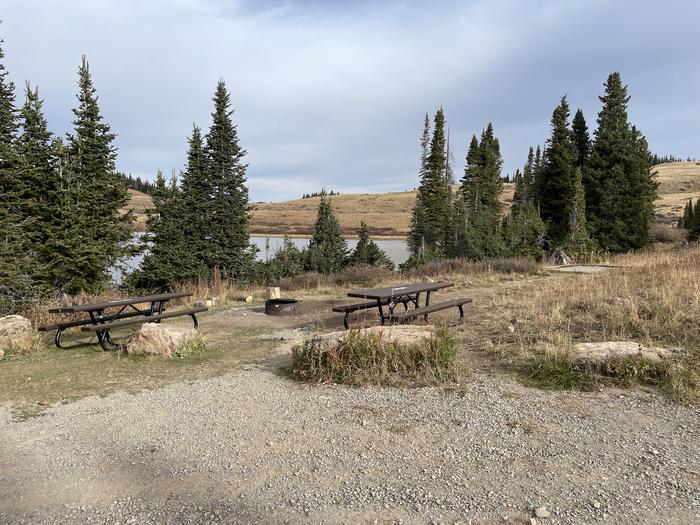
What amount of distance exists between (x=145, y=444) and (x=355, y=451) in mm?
1742

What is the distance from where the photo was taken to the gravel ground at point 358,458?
2.65 metres

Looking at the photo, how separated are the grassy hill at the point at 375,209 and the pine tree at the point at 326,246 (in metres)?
55.6

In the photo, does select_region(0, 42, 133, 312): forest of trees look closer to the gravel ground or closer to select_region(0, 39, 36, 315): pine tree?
select_region(0, 39, 36, 315): pine tree

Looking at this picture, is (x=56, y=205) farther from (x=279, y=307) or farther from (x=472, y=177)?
(x=472, y=177)

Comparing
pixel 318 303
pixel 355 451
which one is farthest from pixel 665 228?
pixel 355 451

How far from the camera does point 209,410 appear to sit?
171 inches

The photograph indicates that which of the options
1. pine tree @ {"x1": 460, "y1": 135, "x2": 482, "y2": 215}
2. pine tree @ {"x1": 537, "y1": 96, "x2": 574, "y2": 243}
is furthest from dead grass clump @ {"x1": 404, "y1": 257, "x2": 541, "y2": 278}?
pine tree @ {"x1": 460, "y1": 135, "x2": 482, "y2": 215}

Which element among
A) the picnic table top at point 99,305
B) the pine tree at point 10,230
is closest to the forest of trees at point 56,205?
the pine tree at point 10,230

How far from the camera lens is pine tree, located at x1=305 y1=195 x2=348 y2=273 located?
24.4 m

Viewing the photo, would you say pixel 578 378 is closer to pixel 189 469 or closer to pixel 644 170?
pixel 189 469

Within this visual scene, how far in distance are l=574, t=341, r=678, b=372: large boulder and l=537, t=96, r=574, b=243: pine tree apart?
27.5 meters

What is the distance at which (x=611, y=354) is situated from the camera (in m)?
4.77

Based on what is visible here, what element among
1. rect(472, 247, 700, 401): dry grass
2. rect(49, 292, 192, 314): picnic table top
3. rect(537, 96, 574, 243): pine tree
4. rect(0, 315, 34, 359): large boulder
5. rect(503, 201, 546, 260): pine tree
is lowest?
rect(472, 247, 700, 401): dry grass

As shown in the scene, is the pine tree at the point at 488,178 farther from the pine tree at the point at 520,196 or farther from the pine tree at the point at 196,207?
the pine tree at the point at 196,207
